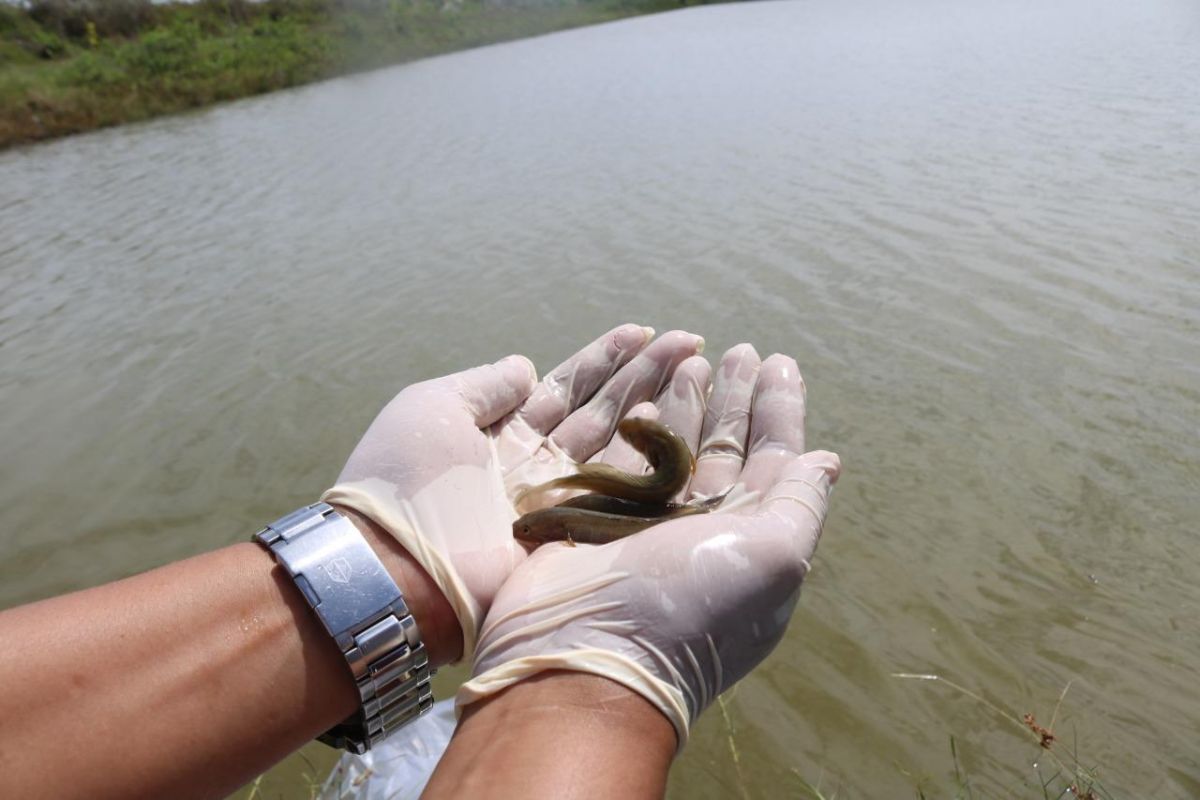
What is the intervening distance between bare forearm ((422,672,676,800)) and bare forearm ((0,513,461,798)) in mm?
532

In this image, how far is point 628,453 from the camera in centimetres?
371

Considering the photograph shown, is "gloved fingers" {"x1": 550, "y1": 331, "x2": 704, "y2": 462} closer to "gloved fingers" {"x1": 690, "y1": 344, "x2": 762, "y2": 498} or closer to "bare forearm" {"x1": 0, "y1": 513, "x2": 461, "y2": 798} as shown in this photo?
"gloved fingers" {"x1": 690, "y1": 344, "x2": 762, "y2": 498}

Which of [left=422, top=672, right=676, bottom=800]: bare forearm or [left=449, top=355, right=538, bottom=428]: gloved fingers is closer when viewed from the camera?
[left=422, top=672, right=676, bottom=800]: bare forearm

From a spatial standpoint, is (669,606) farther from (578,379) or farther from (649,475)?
(578,379)

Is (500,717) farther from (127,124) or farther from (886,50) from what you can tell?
(127,124)

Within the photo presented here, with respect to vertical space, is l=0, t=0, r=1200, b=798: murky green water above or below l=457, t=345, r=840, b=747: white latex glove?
below

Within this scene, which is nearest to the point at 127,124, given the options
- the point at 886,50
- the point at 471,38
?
the point at 886,50

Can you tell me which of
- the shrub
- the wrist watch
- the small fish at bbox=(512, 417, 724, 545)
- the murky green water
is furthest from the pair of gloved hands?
the shrub

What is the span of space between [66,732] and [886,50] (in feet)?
76.6

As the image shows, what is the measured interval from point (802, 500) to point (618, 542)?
A: 0.63m

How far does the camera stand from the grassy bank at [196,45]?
87.3 ft

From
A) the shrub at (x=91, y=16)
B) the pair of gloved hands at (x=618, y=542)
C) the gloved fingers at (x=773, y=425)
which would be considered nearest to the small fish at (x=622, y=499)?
the pair of gloved hands at (x=618, y=542)

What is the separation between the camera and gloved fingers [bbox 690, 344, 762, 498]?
342 centimetres

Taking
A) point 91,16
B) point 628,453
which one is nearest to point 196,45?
point 91,16
